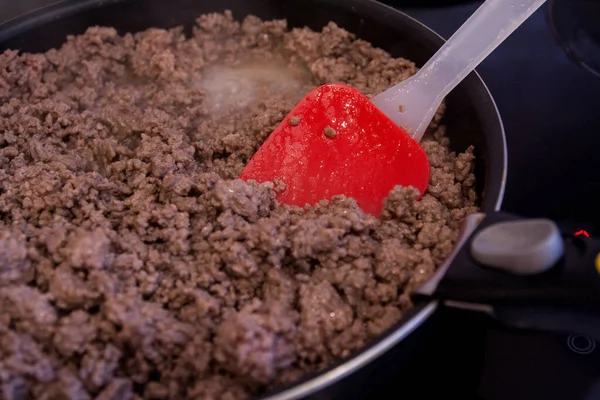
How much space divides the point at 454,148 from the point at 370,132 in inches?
10.2

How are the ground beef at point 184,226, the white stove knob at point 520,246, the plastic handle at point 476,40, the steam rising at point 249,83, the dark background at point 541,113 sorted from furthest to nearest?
1. the steam rising at point 249,83
2. the dark background at point 541,113
3. the plastic handle at point 476,40
4. the ground beef at point 184,226
5. the white stove knob at point 520,246

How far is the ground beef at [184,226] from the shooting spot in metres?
1.13

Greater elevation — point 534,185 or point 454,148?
point 454,148

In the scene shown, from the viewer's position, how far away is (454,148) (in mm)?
1649

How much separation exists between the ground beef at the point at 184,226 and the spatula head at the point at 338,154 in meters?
0.07

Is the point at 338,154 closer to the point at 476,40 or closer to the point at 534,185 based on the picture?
the point at 476,40

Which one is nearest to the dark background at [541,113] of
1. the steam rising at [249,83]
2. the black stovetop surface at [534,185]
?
the black stovetop surface at [534,185]

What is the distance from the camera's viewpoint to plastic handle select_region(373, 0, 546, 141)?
1.54 metres

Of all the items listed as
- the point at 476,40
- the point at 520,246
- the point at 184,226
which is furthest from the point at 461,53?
the point at 184,226

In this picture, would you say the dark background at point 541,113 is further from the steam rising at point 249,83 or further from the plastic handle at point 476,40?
the steam rising at point 249,83

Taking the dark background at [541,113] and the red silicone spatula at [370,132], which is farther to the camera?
the dark background at [541,113]

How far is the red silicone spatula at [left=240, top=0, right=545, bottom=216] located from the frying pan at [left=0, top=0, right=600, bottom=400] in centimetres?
9

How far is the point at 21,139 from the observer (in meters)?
1.68

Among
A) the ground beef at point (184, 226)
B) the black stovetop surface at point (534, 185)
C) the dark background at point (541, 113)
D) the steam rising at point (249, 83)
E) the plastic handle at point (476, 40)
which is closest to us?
the ground beef at point (184, 226)
